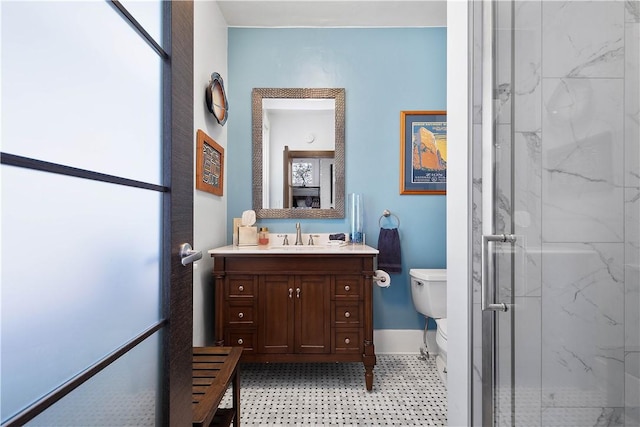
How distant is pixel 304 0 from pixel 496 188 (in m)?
2.01

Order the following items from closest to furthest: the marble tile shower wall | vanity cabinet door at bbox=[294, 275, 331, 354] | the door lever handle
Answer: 1. the marble tile shower wall
2. the door lever handle
3. vanity cabinet door at bbox=[294, 275, 331, 354]

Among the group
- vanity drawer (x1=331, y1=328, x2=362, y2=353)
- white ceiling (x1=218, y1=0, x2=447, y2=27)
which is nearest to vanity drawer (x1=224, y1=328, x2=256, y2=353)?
vanity drawer (x1=331, y1=328, x2=362, y2=353)

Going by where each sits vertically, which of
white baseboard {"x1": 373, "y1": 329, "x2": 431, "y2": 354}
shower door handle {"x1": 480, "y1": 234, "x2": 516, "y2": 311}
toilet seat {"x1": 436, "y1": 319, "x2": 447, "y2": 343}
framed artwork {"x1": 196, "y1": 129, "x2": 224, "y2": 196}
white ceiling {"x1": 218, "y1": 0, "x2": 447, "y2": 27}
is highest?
white ceiling {"x1": 218, "y1": 0, "x2": 447, "y2": 27}

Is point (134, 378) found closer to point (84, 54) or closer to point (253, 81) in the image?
point (84, 54)

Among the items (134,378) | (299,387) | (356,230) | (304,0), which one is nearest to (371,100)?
(304,0)

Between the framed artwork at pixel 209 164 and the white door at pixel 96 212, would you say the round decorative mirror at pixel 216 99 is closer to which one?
the framed artwork at pixel 209 164

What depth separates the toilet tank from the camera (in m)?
2.23

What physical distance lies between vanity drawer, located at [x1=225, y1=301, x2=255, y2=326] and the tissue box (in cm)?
46

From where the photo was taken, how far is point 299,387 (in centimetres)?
203

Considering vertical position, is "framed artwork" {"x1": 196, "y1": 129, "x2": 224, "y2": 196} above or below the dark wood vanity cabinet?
above

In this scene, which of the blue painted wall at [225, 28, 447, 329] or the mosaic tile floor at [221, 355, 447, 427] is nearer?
the mosaic tile floor at [221, 355, 447, 427]

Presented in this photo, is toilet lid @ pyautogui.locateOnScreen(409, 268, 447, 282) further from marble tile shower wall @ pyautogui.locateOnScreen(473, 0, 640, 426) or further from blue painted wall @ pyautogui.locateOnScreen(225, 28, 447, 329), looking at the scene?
marble tile shower wall @ pyautogui.locateOnScreen(473, 0, 640, 426)

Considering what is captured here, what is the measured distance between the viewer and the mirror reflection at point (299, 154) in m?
2.54

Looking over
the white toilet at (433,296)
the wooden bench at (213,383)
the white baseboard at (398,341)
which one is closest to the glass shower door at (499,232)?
the wooden bench at (213,383)
